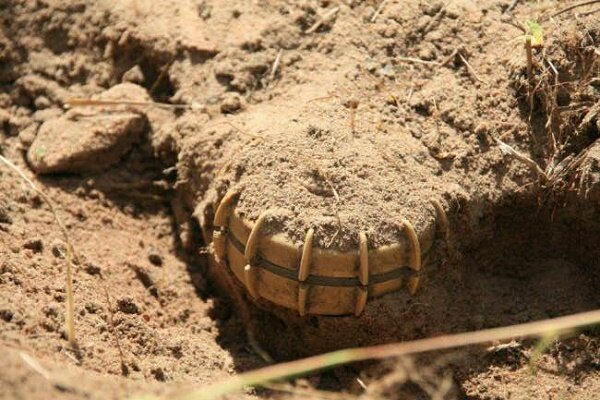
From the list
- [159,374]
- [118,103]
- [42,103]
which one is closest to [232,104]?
[118,103]

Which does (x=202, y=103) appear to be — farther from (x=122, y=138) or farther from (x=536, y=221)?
(x=536, y=221)

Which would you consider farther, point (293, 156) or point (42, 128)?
point (42, 128)

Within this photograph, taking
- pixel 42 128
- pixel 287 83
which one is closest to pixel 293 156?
pixel 287 83

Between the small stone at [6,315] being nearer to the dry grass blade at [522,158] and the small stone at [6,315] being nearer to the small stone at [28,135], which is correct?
the small stone at [28,135]

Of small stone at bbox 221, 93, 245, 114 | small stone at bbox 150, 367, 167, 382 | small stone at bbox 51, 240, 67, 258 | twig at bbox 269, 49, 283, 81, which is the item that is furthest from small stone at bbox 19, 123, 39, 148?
small stone at bbox 150, 367, 167, 382

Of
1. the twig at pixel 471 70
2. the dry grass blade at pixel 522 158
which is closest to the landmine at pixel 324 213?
the dry grass blade at pixel 522 158

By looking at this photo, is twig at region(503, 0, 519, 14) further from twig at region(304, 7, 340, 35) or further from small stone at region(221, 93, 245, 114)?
small stone at region(221, 93, 245, 114)

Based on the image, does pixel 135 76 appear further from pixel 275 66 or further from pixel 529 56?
pixel 529 56
